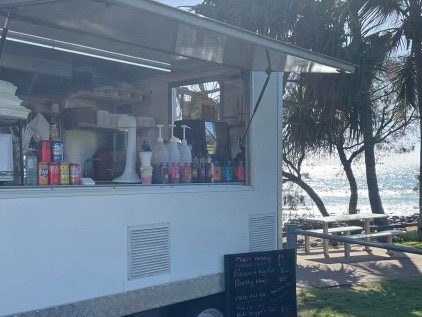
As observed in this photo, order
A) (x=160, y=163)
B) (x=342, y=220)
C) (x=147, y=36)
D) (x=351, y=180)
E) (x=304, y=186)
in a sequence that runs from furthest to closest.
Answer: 1. (x=304, y=186)
2. (x=351, y=180)
3. (x=342, y=220)
4. (x=160, y=163)
5. (x=147, y=36)

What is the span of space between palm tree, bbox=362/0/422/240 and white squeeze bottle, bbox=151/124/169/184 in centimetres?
802

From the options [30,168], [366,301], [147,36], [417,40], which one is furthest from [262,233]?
[417,40]

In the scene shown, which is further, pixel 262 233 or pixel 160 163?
pixel 262 233

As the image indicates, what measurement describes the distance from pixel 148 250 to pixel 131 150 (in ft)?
3.10

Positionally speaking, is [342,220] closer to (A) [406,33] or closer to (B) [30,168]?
(A) [406,33]

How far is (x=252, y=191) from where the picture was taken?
513 centimetres

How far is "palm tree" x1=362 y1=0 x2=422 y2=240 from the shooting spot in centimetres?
1171

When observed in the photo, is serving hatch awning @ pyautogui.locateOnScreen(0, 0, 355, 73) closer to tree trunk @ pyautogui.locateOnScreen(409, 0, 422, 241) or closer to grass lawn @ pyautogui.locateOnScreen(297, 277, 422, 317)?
grass lawn @ pyautogui.locateOnScreen(297, 277, 422, 317)

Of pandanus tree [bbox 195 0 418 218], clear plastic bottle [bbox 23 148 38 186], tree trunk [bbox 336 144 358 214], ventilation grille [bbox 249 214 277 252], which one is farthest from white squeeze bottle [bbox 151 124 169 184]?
tree trunk [bbox 336 144 358 214]

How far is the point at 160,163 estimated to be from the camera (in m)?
4.82

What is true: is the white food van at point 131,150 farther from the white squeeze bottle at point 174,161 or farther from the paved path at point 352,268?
the paved path at point 352,268

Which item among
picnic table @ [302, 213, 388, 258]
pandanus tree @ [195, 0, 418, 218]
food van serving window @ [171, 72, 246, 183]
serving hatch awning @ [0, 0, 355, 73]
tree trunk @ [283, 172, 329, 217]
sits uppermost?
pandanus tree @ [195, 0, 418, 218]

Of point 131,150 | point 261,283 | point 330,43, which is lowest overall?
point 261,283

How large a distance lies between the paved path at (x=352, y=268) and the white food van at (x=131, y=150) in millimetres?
3787
